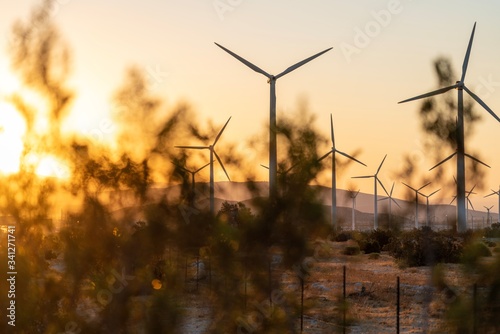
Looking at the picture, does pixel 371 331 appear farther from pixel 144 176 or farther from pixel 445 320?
pixel 144 176

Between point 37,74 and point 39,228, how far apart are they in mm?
3712

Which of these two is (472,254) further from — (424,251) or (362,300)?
(424,251)

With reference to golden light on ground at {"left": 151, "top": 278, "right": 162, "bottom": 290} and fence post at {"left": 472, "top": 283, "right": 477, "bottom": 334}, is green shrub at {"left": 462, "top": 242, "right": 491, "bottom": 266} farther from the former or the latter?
golden light on ground at {"left": 151, "top": 278, "right": 162, "bottom": 290}

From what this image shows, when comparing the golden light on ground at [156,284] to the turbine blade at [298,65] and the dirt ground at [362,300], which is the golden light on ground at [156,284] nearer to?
the dirt ground at [362,300]

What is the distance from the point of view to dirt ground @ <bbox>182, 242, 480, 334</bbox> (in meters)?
19.7

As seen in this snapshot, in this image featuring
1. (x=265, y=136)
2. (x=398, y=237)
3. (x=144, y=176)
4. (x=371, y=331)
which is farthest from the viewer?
(x=398, y=237)

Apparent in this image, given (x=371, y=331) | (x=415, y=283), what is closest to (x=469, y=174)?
(x=415, y=283)

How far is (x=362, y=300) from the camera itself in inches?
1414

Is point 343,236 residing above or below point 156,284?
above

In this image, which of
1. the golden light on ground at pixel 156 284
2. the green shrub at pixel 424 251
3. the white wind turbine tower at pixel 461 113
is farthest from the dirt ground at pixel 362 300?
the white wind turbine tower at pixel 461 113

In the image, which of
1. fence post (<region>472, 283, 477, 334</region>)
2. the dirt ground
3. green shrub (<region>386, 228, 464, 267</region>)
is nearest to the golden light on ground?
the dirt ground

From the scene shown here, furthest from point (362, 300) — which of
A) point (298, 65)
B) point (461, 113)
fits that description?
point (461, 113)

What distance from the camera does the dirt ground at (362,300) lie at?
19656 millimetres

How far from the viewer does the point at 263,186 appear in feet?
57.8
